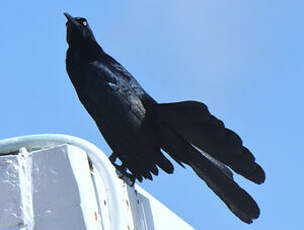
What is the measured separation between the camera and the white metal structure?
9.82 feet

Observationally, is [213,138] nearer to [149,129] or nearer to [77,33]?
[149,129]

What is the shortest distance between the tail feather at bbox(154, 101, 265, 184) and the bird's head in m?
1.38

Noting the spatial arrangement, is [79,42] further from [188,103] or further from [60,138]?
[60,138]

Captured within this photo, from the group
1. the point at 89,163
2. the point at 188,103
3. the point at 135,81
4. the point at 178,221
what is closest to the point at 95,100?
the point at 135,81

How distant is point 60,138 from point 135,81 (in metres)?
2.99

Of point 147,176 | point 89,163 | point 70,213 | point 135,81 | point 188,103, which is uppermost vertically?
point 135,81

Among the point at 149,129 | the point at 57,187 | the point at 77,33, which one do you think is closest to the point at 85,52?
the point at 77,33

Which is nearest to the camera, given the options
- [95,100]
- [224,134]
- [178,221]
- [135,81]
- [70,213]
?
[70,213]

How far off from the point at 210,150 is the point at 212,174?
24 centimetres

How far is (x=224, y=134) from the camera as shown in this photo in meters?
5.04

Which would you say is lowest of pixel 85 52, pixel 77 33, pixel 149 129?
pixel 149 129

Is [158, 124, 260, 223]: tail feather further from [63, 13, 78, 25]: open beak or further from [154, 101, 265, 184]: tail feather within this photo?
[63, 13, 78, 25]: open beak

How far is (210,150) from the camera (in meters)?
5.21

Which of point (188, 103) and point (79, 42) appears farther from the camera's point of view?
point (79, 42)
